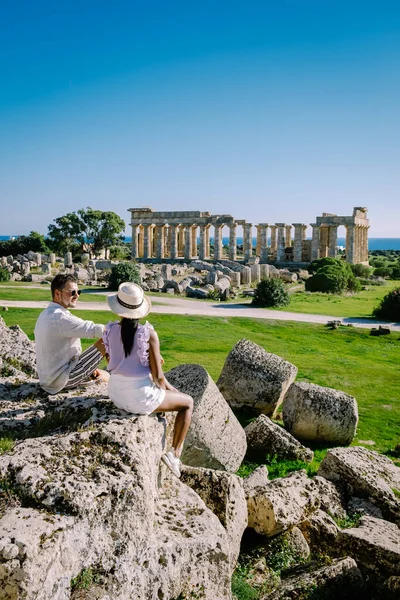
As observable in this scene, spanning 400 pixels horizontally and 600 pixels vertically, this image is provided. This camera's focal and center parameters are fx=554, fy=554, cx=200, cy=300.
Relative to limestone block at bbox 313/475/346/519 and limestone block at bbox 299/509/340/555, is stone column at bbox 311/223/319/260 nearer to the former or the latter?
limestone block at bbox 313/475/346/519

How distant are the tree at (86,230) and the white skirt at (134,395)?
56466mm

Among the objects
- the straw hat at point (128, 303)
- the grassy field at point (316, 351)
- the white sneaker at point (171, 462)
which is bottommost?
the grassy field at point (316, 351)

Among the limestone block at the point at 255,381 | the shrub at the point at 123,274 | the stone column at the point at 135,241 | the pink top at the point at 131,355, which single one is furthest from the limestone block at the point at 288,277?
the pink top at the point at 131,355

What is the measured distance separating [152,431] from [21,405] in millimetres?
1657

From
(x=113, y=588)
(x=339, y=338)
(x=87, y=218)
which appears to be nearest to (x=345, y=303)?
(x=339, y=338)

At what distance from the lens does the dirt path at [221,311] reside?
74.2 ft

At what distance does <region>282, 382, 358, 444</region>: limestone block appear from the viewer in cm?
991

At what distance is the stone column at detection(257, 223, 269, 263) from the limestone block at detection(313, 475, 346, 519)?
49484 millimetres

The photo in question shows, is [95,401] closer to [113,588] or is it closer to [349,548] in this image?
[113,588]

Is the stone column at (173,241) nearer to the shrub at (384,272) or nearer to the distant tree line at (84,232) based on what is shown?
the distant tree line at (84,232)

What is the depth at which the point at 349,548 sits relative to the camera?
5.93 meters

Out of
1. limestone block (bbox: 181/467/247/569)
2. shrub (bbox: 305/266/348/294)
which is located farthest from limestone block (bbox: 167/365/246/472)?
shrub (bbox: 305/266/348/294)

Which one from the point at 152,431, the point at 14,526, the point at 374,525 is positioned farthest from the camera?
the point at 374,525

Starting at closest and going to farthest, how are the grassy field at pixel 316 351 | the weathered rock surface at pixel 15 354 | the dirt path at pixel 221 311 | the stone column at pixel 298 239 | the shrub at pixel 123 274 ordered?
the weathered rock surface at pixel 15 354 < the grassy field at pixel 316 351 < the dirt path at pixel 221 311 < the shrub at pixel 123 274 < the stone column at pixel 298 239
